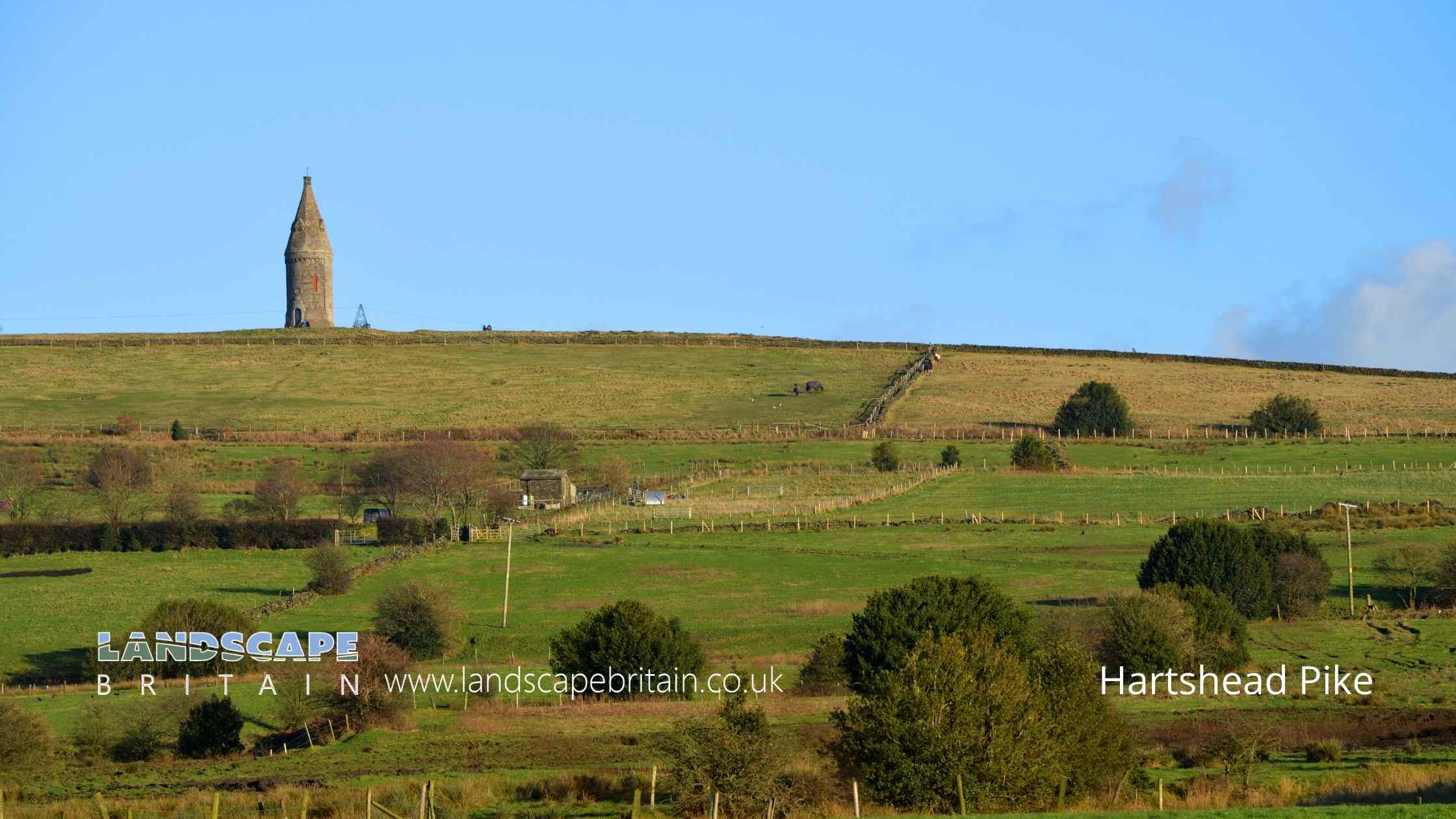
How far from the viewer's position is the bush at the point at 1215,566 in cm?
5644

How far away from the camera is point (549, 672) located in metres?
50.0

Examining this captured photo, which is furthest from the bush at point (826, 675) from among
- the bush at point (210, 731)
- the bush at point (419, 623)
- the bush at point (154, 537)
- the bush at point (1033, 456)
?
the bush at point (1033, 456)

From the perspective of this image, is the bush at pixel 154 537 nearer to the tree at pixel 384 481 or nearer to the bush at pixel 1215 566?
the tree at pixel 384 481

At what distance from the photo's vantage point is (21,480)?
85.5m

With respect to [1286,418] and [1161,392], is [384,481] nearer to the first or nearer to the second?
[1286,418]

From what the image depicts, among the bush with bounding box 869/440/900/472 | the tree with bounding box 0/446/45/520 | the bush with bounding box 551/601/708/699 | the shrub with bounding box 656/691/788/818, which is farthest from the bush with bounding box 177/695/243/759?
the bush with bounding box 869/440/900/472

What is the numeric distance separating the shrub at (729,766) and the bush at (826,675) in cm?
1246

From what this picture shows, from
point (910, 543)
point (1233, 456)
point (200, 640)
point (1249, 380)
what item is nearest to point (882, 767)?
point (200, 640)

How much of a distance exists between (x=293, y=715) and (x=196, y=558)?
27.8m

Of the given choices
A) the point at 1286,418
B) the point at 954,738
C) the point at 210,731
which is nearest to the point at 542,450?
the point at 1286,418

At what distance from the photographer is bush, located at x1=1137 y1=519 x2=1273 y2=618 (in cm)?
5644

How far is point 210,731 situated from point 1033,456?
57647mm

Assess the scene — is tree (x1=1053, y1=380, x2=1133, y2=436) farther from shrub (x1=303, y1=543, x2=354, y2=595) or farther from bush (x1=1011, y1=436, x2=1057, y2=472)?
shrub (x1=303, y1=543, x2=354, y2=595)

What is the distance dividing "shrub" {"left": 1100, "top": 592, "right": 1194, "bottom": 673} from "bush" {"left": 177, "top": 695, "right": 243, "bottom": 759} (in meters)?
21.9
